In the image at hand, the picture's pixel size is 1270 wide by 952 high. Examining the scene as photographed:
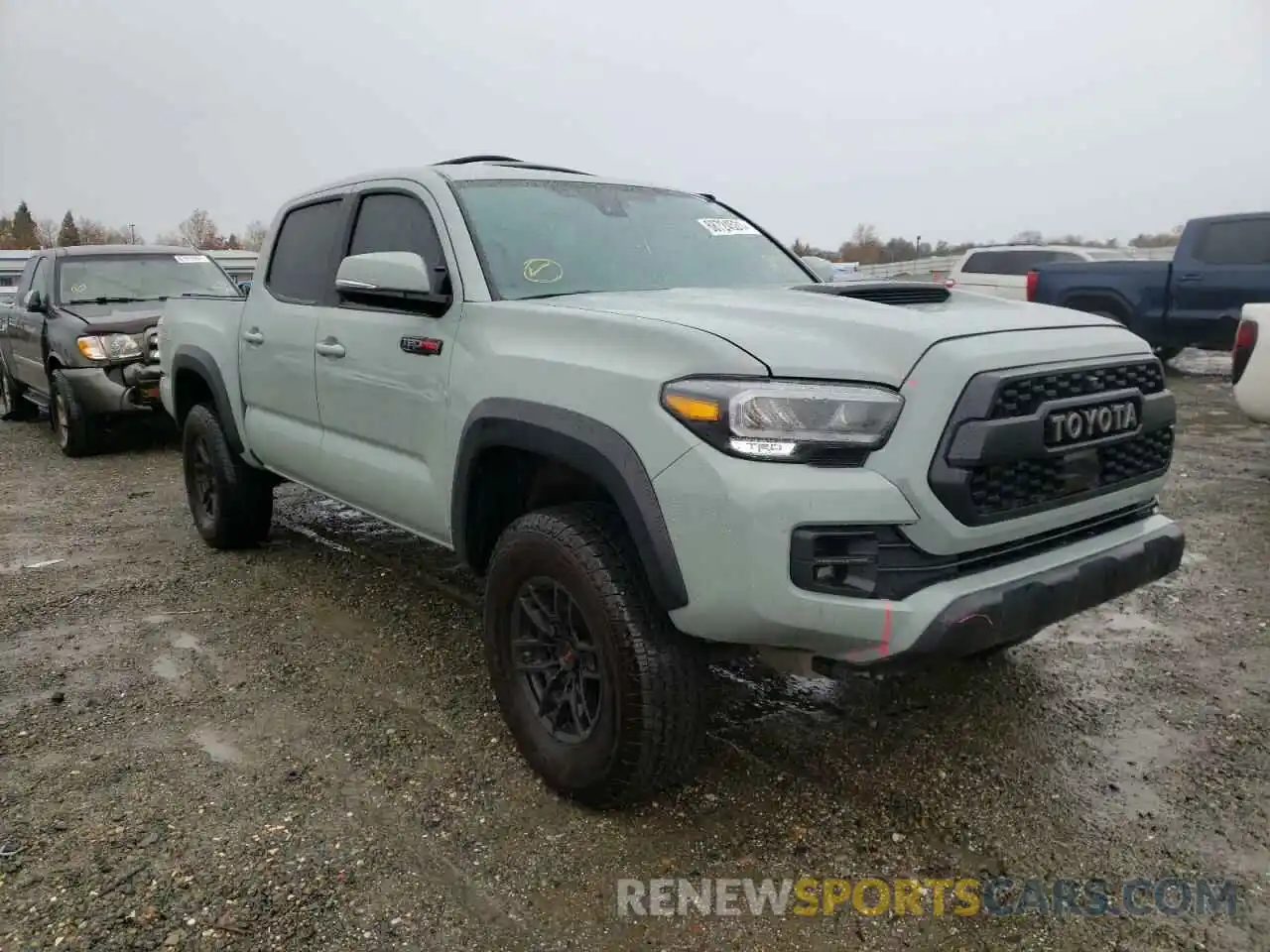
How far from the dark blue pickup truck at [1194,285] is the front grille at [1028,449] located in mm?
9408

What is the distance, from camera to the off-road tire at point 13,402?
10.5 meters

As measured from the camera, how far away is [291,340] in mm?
4195

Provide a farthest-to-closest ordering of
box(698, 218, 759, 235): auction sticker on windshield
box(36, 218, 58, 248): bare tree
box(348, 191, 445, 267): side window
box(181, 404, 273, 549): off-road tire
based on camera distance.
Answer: box(36, 218, 58, 248): bare tree → box(181, 404, 273, 549): off-road tire → box(698, 218, 759, 235): auction sticker on windshield → box(348, 191, 445, 267): side window

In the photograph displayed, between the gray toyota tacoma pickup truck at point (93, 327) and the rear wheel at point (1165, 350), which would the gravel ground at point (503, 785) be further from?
the rear wheel at point (1165, 350)

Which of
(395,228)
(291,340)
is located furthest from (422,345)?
(291,340)

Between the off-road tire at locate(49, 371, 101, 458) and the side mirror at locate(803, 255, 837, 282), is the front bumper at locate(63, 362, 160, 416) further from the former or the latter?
the side mirror at locate(803, 255, 837, 282)

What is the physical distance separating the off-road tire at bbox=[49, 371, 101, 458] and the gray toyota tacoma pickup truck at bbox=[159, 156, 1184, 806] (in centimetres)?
556

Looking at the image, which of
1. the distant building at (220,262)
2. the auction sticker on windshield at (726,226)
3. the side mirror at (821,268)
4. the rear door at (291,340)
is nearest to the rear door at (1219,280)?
the side mirror at (821,268)

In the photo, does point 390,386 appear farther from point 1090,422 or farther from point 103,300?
point 103,300

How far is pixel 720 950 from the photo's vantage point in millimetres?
2229

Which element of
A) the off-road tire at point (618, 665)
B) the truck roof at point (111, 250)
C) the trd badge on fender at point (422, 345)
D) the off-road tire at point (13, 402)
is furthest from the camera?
the off-road tire at point (13, 402)

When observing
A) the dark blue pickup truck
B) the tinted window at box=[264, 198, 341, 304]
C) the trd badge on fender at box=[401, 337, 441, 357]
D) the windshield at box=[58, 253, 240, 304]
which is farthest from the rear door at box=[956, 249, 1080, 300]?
the trd badge on fender at box=[401, 337, 441, 357]

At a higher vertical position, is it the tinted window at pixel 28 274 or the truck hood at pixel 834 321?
the truck hood at pixel 834 321

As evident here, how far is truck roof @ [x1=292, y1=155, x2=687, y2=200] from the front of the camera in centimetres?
363
